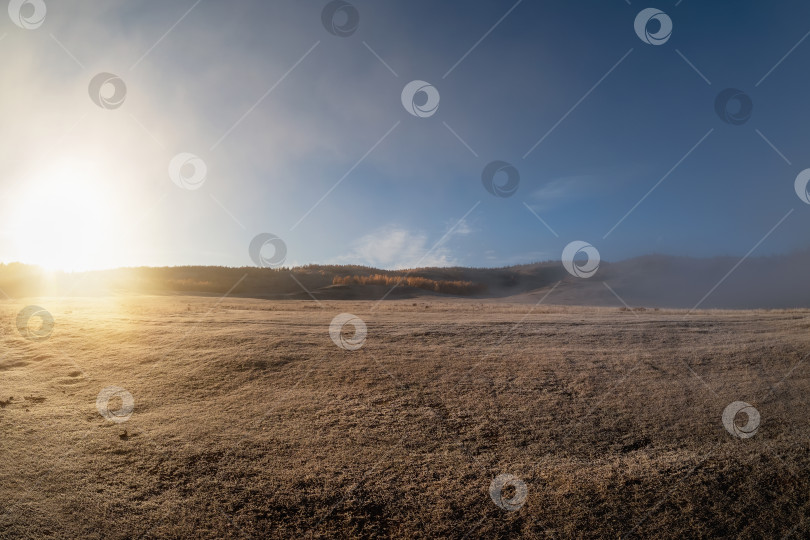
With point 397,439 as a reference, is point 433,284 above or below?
above

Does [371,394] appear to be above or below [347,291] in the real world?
below

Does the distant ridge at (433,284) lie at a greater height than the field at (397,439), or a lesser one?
greater

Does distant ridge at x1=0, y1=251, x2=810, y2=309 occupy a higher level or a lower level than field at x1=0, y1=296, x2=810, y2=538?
higher

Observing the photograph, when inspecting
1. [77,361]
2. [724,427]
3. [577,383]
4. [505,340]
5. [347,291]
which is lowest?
[724,427]

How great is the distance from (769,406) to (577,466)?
335 cm

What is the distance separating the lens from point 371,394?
6066 millimetres

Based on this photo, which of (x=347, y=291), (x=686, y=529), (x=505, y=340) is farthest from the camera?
(x=347, y=291)

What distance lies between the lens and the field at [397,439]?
3695 millimetres

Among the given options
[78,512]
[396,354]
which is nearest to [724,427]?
[396,354]

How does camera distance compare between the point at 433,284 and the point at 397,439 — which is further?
the point at 433,284

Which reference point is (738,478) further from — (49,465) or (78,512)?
(49,465)

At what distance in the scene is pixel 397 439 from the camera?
4910 mm

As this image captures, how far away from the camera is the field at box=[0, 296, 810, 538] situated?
3695 millimetres

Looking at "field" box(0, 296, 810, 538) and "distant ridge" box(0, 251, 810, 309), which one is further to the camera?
"distant ridge" box(0, 251, 810, 309)
